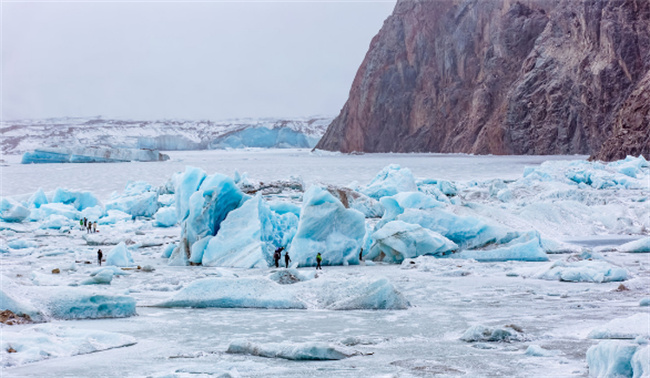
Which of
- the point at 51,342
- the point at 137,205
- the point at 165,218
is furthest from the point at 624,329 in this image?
the point at 137,205

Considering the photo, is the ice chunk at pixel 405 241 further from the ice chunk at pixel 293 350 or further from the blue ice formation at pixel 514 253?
the ice chunk at pixel 293 350

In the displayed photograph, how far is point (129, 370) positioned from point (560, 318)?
224 inches

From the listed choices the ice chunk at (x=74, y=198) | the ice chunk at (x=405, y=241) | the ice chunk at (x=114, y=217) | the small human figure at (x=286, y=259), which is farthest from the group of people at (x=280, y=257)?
the ice chunk at (x=74, y=198)

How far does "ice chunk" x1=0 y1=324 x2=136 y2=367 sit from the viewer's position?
8047 mm

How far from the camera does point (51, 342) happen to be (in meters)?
8.50

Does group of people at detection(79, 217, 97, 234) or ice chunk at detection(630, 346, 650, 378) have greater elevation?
ice chunk at detection(630, 346, 650, 378)

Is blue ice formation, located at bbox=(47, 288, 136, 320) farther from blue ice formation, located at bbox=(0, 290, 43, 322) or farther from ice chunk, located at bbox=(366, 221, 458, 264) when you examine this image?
ice chunk, located at bbox=(366, 221, 458, 264)

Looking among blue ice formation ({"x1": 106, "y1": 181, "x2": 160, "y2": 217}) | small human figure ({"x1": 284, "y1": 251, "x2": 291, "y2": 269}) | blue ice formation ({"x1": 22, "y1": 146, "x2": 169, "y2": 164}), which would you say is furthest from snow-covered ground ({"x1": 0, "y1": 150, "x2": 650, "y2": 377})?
blue ice formation ({"x1": 22, "y1": 146, "x2": 169, "y2": 164})

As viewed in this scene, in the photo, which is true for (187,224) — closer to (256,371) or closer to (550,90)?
(256,371)

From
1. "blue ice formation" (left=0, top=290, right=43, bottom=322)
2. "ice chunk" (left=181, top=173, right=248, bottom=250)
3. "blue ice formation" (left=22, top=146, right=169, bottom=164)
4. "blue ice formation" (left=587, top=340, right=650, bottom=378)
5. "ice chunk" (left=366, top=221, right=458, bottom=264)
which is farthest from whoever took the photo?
"blue ice formation" (left=22, top=146, right=169, bottom=164)

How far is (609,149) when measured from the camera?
46562 mm

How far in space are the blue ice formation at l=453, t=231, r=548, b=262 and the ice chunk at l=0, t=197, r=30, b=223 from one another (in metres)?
16.3

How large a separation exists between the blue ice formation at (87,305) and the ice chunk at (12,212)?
1718 cm

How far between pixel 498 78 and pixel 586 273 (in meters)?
77.1
